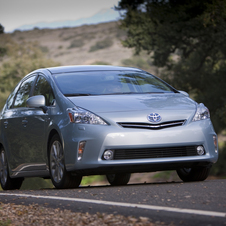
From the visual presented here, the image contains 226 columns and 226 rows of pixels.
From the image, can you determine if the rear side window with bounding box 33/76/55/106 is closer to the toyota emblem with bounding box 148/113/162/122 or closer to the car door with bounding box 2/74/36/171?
the car door with bounding box 2/74/36/171

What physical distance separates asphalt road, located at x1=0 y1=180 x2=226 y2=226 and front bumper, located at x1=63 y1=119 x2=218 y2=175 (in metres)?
0.42

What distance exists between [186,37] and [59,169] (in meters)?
17.8

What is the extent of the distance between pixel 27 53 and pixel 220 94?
51706 millimetres

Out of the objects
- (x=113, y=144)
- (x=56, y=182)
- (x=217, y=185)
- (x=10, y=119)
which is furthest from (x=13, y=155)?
(x=217, y=185)

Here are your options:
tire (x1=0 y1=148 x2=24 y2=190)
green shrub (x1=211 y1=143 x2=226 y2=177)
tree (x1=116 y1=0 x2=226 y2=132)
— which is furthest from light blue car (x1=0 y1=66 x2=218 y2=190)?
green shrub (x1=211 y1=143 x2=226 y2=177)

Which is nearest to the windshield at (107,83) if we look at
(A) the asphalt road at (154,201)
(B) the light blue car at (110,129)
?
(B) the light blue car at (110,129)

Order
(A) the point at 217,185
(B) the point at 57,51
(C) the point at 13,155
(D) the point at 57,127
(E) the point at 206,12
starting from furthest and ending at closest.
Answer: (B) the point at 57,51 → (E) the point at 206,12 → (C) the point at 13,155 → (D) the point at 57,127 → (A) the point at 217,185

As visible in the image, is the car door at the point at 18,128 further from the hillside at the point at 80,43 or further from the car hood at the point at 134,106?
the hillside at the point at 80,43

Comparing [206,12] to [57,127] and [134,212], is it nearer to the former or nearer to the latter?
[57,127]

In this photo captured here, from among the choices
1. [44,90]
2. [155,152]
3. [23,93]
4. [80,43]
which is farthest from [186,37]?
[80,43]

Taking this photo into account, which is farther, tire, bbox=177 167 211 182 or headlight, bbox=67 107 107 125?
tire, bbox=177 167 211 182

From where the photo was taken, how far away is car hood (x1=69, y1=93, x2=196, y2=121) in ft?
24.6

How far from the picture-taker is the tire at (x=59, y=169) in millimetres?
7762

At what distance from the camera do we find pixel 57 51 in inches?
5256
